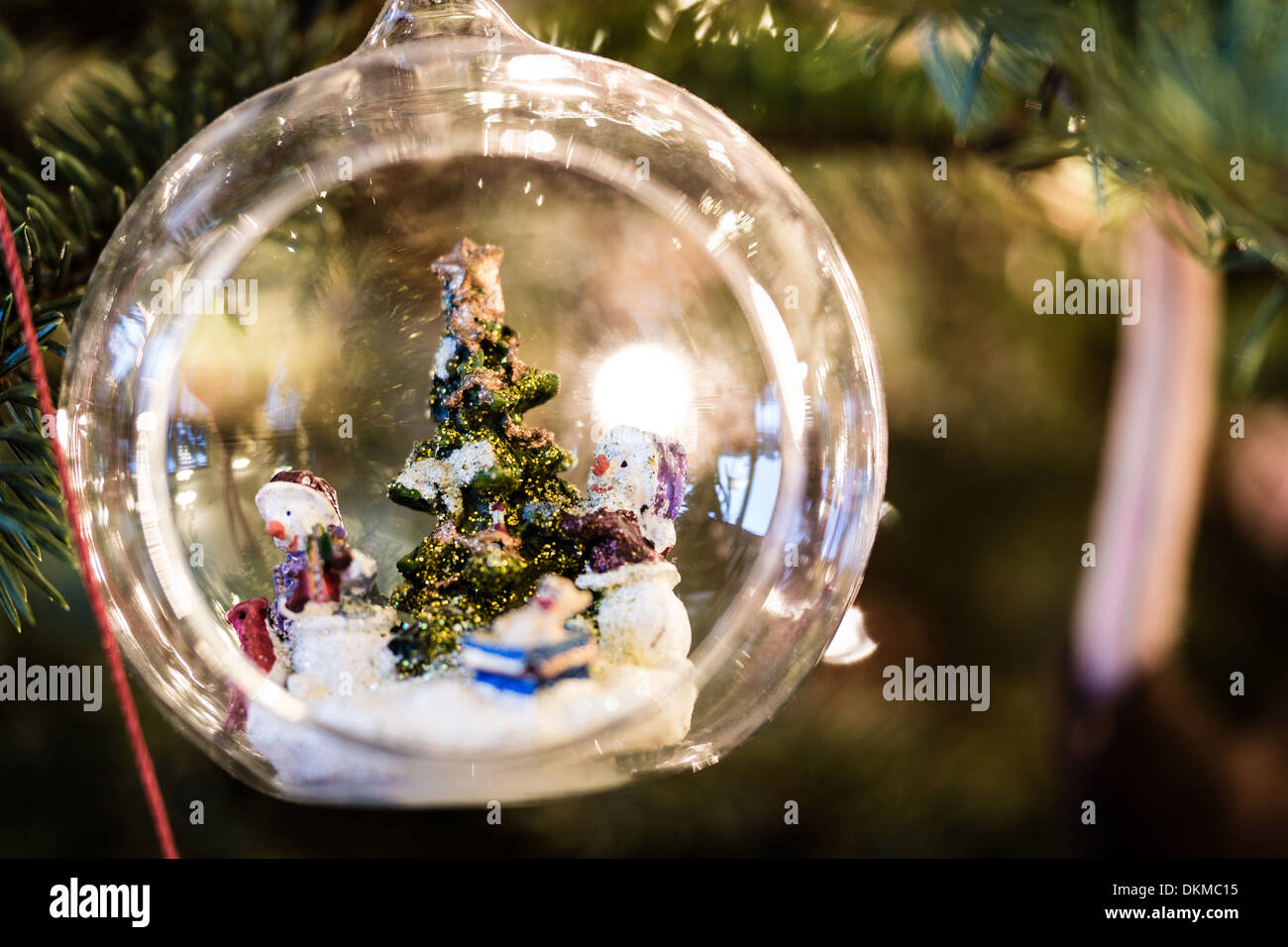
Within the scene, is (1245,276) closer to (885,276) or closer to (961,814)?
(885,276)

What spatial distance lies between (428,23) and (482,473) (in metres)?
0.24

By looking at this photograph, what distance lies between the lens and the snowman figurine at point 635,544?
53 cm

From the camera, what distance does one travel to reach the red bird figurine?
53 cm

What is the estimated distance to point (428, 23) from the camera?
0.49 m

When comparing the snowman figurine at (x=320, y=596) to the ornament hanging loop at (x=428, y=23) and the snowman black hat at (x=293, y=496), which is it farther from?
the ornament hanging loop at (x=428, y=23)

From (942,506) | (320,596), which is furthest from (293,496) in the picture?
(942,506)

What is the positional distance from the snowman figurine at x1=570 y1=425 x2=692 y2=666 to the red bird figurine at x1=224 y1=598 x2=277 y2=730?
174 millimetres

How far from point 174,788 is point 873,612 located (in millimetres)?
632

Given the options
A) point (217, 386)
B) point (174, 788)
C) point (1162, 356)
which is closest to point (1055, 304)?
point (1162, 356)

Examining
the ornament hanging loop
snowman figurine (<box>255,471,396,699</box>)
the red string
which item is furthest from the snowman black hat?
the ornament hanging loop

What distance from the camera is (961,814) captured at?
794 mm

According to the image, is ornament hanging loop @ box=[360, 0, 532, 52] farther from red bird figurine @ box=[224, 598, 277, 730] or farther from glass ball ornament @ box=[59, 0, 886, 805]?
red bird figurine @ box=[224, 598, 277, 730]

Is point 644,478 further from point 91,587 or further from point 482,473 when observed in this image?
point 91,587

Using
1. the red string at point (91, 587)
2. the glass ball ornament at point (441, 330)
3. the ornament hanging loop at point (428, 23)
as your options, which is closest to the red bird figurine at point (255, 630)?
the glass ball ornament at point (441, 330)
